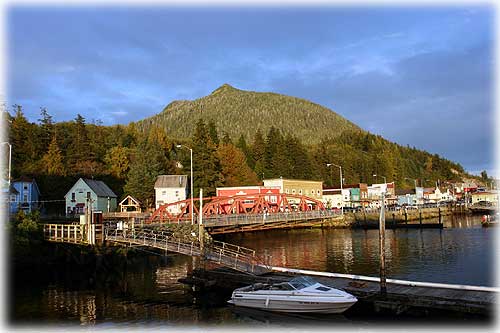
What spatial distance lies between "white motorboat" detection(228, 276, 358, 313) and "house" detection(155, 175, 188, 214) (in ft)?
170

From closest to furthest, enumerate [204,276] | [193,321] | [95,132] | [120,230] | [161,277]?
[193,321]
[204,276]
[161,277]
[120,230]
[95,132]

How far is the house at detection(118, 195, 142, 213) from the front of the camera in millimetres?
74900

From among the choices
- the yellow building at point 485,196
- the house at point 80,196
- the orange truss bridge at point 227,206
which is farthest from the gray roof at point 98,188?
the yellow building at point 485,196

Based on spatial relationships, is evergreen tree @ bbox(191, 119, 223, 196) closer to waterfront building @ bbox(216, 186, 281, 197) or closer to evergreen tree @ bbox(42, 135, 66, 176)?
waterfront building @ bbox(216, 186, 281, 197)

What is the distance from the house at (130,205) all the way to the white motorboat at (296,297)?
2042 inches

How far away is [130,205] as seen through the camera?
242ft

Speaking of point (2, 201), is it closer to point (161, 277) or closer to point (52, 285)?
point (52, 285)

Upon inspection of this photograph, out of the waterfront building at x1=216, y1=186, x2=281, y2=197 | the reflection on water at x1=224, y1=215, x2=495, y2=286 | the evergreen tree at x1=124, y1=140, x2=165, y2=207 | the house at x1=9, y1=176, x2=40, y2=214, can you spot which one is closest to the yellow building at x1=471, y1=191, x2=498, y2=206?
the reflection on water at x1=224, y1=215, x2=495, y2=286

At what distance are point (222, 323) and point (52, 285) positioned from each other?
18466mm

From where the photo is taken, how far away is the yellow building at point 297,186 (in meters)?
89.9

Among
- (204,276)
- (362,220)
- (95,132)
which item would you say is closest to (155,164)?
(95,132)

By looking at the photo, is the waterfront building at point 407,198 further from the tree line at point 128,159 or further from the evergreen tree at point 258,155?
the evergreen tree at point 258,155

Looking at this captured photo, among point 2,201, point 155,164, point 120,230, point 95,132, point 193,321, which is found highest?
point 95,132

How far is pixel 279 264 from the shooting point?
141 feet
